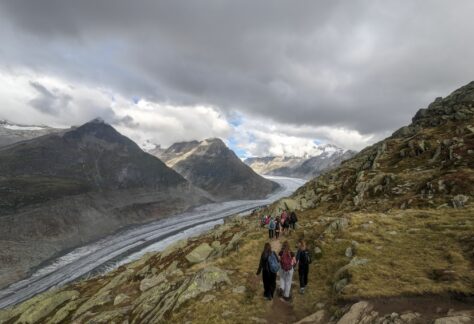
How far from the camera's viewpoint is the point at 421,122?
110250 mm

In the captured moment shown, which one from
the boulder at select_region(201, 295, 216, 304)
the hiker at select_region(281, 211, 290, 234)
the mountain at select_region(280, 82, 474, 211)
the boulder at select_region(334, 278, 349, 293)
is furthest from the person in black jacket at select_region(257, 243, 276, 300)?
the mountain at select_region(280, 82, 474, 211)

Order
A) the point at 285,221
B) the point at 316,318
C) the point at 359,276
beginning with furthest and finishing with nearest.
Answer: the point at 285,221
the point at 359,276
the point at 316,318

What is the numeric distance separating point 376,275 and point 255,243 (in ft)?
54.9

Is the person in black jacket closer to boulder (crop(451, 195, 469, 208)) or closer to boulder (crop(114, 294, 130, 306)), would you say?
boulder (crop(114, 294, 130, 306))

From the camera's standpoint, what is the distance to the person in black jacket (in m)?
21.4

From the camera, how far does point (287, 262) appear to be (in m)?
21.5

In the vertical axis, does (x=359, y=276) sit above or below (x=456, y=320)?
above

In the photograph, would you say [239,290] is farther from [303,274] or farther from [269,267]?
[303,274]

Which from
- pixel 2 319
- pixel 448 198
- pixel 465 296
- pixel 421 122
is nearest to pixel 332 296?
pixel 465 296

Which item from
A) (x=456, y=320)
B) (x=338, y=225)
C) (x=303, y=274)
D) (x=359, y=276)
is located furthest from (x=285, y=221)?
(x=456, y=320)

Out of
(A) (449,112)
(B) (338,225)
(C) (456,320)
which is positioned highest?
(A) (449,112)

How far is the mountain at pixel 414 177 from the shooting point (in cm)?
4175

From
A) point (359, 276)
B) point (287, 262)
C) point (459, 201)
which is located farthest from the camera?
point (459, 201)

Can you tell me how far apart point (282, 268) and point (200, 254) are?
28169mm
